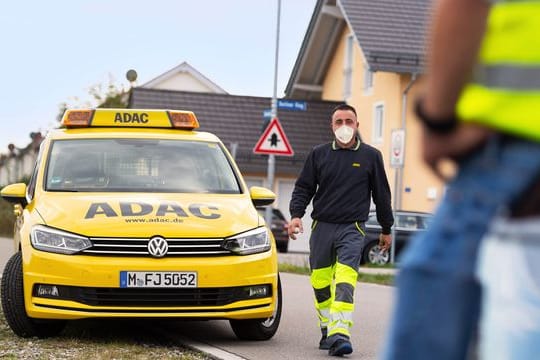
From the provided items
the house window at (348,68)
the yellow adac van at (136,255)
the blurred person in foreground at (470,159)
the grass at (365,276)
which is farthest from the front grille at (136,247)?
the house window at (348,68)

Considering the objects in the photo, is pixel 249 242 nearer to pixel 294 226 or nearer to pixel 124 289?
pixel 294 226

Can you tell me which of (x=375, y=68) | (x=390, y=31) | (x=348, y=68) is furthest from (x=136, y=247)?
(x=348, y=68)

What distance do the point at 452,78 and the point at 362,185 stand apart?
664 cm

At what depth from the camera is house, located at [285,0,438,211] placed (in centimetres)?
3919

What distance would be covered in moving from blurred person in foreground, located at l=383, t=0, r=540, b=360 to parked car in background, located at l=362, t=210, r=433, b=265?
26.7 metres

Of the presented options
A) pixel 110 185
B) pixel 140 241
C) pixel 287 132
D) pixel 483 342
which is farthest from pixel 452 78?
pixel 287 132

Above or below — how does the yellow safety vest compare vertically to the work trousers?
above

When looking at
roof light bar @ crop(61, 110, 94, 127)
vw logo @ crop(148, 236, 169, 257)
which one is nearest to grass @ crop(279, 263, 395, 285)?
roof light bar @ crop(61, 110, 94, 127)

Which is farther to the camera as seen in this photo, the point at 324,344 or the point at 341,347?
the point at 324,344

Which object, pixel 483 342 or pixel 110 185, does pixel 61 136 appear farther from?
pixel 483 342

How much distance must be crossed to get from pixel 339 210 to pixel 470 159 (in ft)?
21.3

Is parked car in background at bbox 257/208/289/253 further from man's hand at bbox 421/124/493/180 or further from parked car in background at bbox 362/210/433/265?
man's hand at bbox 421/124/493/180

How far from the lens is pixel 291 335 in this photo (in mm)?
10219

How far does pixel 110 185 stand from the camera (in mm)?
10102
